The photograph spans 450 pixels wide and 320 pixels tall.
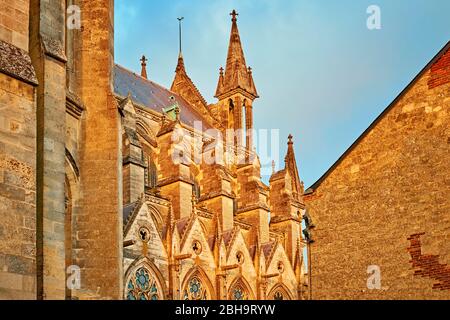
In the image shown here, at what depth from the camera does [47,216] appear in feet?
41.4

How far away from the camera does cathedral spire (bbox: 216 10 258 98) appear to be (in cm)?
5434

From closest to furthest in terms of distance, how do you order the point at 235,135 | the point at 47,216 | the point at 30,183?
the point at 30,183
the point at 47,216
the point at 235,135

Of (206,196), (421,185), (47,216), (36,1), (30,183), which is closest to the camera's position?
(30,183)

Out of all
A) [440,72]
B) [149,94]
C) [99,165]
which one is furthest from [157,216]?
[440,72]

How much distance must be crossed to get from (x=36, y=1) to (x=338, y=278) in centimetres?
740

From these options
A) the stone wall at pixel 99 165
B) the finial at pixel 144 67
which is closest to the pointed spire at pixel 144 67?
the finial at pixel 144 67

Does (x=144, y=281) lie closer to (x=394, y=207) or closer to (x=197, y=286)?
(x=197, y=286)

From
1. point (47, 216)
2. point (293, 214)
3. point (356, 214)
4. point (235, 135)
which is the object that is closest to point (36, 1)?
point (47, 216)

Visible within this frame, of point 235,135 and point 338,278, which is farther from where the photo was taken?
point 235,135

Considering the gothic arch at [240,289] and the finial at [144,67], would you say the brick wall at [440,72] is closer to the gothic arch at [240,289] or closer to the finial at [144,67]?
the gothic arch at [240,289]

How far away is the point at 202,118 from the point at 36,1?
41.8 metres
